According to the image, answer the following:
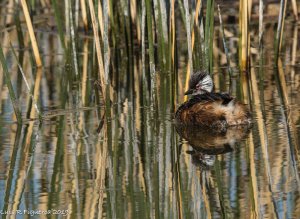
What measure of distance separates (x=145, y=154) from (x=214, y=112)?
3.65 feet

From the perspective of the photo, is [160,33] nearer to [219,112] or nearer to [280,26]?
[280,26]

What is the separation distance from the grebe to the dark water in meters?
0.12

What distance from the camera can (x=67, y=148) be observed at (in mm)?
8555

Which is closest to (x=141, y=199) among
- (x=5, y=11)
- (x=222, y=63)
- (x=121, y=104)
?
(x=121, y=104)

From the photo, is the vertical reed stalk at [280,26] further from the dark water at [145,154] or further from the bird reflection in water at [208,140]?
the bird reflection in water at [208,140]

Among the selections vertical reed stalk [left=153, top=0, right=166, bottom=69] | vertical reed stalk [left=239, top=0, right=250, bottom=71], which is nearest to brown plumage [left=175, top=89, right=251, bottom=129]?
vertical reed stalk [left=153, top=0, right=166, bottom=69]

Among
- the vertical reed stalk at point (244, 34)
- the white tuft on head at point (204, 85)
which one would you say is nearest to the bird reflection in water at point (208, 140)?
the white tuft on head at point (204, 85)

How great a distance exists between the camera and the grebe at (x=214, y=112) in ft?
29.8

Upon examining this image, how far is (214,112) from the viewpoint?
9102 millimetres

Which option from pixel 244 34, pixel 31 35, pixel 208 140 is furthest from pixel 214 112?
pixel 31 35

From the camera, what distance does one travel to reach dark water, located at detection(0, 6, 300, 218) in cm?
673

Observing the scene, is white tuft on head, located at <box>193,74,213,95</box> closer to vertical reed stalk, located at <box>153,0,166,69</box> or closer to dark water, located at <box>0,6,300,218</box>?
dark water, located at <box>0,6,300,218</box>

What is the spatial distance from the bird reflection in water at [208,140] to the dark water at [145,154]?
0.04 ft

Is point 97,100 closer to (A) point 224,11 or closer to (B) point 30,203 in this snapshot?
(B) point 30,203
